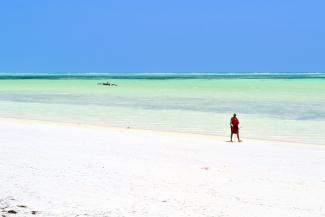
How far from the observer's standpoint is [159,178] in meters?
11.1

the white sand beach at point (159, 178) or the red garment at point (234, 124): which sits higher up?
the red garment at point (234, 124)

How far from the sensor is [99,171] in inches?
465

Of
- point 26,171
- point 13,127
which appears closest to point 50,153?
point 26,171

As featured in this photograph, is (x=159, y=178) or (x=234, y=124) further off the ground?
(x=234, y=124)

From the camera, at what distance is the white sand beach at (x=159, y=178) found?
8766mm

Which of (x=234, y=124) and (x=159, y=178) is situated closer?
(x=159, y=178)

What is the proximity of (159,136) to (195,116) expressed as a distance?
9598 mm

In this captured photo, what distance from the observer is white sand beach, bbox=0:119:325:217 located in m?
8.77

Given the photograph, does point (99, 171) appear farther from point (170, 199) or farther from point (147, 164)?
point (170, 199)

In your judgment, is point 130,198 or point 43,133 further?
point 43,133

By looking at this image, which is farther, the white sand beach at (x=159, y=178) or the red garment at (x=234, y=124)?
the red garment at (x=234, y=124)

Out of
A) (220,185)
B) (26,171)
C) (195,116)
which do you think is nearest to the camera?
(220,185)

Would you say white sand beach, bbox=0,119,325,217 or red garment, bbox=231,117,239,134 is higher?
red garment, bbox=231,117,239,134

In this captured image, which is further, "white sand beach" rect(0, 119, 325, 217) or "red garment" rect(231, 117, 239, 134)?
"red garment" rect(231, 117, 239, 134)
